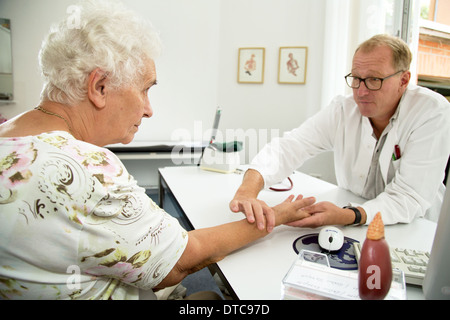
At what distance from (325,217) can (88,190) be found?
0.80 metres

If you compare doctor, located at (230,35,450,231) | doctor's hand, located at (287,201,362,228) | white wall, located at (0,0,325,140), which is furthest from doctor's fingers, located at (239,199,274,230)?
white wall, located at (0,0,325,140)

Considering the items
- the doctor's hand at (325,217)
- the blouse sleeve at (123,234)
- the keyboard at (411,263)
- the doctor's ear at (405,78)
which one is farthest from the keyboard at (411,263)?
the doctor's ear at (405,78)

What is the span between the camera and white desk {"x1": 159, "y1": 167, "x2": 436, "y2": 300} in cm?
79

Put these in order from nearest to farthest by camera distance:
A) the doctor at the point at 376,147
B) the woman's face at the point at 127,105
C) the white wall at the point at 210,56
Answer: the woman's face at the point at 127,105 < the doctor at the point at 376,147 < the white wall at the point at 210,56

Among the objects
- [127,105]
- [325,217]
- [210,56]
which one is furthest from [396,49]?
[210,56]

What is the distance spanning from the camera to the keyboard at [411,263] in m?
0.77

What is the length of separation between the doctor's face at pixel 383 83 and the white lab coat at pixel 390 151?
0.19 ft

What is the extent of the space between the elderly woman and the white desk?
0.08 meters

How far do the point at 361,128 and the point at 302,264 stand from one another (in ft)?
3.82

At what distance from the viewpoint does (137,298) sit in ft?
2.73

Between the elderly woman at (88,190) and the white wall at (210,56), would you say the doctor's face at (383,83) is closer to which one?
the elderly woman at (88,190)

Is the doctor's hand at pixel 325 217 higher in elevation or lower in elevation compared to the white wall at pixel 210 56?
lower

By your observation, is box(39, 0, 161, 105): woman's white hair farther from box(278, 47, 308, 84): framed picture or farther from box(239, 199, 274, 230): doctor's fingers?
box(278, 47, 308, 84): framed picture
